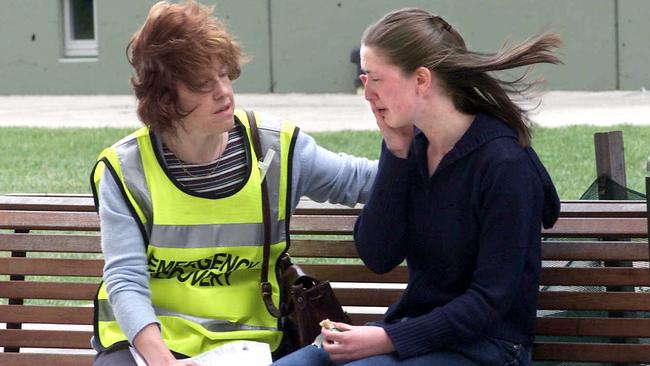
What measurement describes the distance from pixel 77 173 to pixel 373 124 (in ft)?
12.8

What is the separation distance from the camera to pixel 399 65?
3.24 metres

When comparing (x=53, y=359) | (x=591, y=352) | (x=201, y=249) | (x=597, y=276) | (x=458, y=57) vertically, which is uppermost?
(x=458, y=57)

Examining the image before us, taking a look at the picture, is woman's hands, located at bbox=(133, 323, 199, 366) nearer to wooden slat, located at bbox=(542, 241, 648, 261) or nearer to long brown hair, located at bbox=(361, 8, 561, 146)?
long brown hair, located at bbox=(361, 8, 561, 146)

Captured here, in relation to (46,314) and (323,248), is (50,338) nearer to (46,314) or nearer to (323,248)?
(46,314)

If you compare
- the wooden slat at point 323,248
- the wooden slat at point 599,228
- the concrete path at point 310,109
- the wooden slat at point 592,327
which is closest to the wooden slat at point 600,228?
the wooden slat at point 599,228

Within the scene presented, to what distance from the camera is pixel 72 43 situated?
1862 cm

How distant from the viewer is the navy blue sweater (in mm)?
3102

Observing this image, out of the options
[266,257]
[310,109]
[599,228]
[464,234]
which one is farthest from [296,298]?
[310,109]

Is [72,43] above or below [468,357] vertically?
above

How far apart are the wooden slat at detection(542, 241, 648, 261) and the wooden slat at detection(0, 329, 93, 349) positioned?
1.54 meters

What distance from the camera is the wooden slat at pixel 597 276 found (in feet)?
11.8

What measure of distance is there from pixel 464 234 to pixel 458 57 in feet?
1.49

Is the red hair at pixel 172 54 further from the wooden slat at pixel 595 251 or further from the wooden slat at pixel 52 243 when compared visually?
the wooden slat at pixel 595 251

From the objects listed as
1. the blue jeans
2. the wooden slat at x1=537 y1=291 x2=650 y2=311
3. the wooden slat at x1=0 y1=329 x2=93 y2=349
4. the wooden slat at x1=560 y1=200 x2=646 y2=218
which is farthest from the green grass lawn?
the blue jeans
